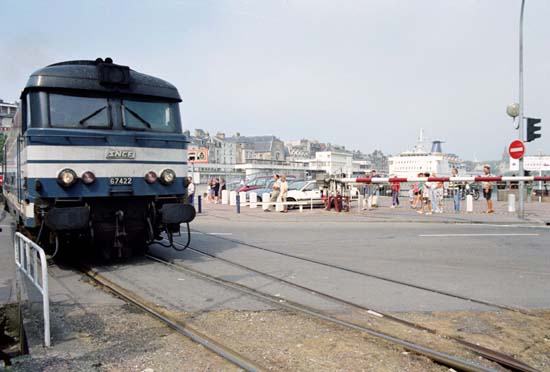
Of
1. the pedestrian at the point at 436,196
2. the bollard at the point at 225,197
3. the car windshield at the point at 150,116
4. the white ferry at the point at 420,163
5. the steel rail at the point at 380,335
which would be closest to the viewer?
the steel rail at the point at 380,335

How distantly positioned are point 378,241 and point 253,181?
23590 millimetres

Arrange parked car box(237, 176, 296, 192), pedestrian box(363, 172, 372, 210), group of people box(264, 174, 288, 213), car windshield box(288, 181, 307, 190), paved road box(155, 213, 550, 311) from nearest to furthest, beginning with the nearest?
paved road box(155, 213, 550, 311)
group of people box(264, 174, 288, 213)
pedestrian box(363, 172, 372, 210)
car windshield box(288, 181, 307, 190)
parked car box(237, 176, 296, 192)

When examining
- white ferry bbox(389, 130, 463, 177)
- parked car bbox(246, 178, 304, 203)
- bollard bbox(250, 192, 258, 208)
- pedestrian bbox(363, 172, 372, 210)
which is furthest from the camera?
white ferry bbox(389, 130, 463, 177)

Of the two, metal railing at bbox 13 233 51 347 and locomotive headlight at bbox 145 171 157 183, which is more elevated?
locomotive headlight at bbox 145 171 157 183

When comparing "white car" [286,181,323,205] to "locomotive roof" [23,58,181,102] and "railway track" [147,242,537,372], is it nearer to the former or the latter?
"locomotive roof" [23,58,181,102]

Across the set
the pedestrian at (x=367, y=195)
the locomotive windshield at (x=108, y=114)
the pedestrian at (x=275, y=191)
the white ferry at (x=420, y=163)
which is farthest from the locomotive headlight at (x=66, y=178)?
the white ferry at (x=420, y=163)

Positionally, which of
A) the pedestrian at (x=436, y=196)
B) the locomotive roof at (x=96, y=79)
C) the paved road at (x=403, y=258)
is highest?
the locomotive roof at (x=96, y=79)

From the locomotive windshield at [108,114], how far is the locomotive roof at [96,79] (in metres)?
0.17

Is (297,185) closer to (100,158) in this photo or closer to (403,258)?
(403,258)

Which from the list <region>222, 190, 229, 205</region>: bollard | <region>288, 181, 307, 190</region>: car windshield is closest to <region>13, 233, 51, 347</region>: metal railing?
<region>288, 181, 307, 190</region>: car windshield

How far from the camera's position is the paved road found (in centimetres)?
730

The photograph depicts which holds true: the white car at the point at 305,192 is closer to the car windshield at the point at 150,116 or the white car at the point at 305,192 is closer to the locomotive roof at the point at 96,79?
the car windshield at the point at 150,116

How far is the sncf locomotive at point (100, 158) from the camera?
8.37m

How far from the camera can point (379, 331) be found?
5508mm
